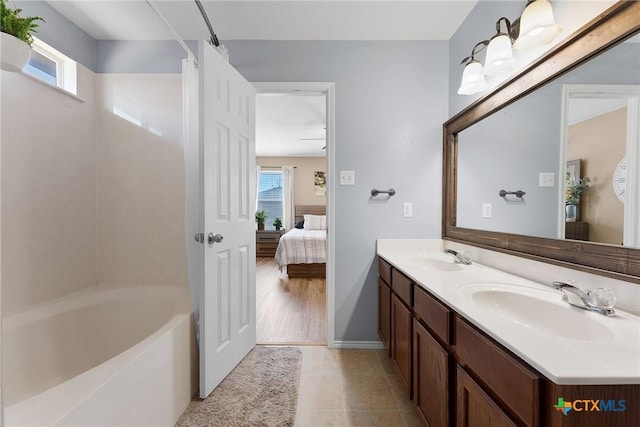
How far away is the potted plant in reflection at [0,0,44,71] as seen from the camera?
106 centimetres

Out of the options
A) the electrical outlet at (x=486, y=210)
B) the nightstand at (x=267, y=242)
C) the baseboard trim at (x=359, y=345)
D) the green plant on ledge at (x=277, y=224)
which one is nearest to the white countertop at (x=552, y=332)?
the electrical outlet at (x=486, y=210)

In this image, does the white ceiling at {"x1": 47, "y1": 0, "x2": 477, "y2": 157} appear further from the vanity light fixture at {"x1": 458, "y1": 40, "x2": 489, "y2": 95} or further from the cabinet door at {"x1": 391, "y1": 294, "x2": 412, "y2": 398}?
the cabinet door at {"x1": 391, "y1": 294, "x2": 412, "y2": 398}

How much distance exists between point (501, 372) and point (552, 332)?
0.40 meters

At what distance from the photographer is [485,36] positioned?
1.61m

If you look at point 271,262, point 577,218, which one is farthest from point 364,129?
point 271,262

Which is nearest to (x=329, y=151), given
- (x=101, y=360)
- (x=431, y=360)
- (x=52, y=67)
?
(x=431, y=360)

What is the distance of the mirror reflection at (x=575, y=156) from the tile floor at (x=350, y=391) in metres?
1.18

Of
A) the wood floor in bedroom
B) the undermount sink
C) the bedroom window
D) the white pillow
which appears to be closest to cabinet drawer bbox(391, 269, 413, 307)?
the undermount sink

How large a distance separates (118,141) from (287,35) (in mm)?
1555

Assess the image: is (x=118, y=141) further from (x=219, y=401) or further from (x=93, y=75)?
(x=219, y=401)

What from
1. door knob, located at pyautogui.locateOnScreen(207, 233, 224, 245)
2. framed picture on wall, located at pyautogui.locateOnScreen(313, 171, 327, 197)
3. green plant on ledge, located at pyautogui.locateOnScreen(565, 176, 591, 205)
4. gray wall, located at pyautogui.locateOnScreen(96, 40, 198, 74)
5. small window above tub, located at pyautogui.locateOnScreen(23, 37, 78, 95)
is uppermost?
gray wall, located at pyautogui.locateOnScreen(96, 40, 198, 74)

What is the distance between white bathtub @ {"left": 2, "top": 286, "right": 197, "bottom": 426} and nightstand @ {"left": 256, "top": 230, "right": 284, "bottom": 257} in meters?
4.06

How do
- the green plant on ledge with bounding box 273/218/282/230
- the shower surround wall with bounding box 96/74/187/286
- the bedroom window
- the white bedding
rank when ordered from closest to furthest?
the shower surround wall with bounding box 96/74/187/286, the white bedding, the green plant on ledge with bounding box 273/218/282/230, the bedroom window

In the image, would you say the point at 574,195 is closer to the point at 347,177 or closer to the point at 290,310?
the point at 347,177
